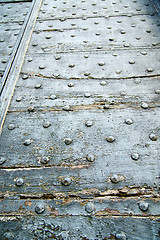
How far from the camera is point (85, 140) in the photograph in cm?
107

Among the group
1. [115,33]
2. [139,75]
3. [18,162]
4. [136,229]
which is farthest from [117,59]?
[136,229]

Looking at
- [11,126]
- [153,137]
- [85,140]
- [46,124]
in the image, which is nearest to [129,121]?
[153,137]

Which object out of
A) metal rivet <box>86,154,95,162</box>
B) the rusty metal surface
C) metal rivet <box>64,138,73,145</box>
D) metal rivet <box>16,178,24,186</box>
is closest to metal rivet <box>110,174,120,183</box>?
the rusty metal surface

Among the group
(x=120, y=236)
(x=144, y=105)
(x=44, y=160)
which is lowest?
(x=120, y=236)

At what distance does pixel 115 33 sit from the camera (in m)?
1.85

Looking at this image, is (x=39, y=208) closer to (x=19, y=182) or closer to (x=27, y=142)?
(x=19, y=182)

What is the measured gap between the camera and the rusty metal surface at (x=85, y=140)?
2.62ft

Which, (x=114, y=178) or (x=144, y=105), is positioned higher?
(x=144, y=105)

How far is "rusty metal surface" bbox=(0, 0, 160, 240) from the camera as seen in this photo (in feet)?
2.62

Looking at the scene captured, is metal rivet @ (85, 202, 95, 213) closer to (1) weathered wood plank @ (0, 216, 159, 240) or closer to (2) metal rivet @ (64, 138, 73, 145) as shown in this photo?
(1) weathered wood plank @ (0, 216, 159, 240)

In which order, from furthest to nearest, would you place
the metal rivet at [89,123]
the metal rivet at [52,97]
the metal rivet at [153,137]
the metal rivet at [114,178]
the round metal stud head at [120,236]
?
the metal rivet at [52,97] → the metal rivet at [89,123] → the metal rivet at [153,137] → the metal rivet at [114,178] → the round metal stud head at [120,236]

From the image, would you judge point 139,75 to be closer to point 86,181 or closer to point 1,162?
point 86,181

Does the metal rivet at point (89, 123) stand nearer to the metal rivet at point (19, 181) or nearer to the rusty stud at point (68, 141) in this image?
the rusty stud at point (68, 141)

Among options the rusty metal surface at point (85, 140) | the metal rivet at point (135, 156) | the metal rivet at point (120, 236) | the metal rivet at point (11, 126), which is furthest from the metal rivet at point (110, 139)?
the metal rivet at point (11, 126)
